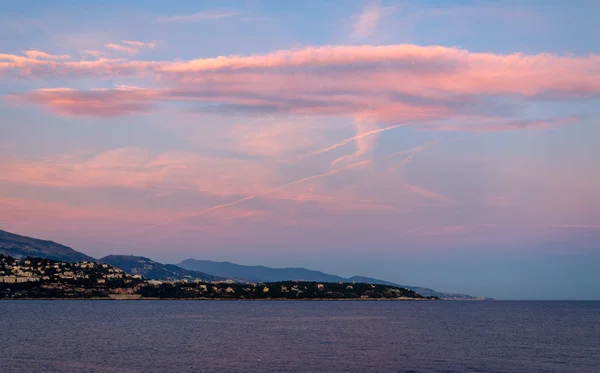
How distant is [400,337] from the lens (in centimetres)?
14200

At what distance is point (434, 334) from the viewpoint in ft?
504

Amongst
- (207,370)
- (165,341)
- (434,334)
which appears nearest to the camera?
(207,370)

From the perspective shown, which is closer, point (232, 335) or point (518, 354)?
point (518, 354)

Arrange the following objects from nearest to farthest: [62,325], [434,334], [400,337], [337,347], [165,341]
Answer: [337,347]
[165,341]
[400,337]
[434,334]
[62,325]

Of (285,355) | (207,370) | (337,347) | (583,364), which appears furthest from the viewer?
(337,347)

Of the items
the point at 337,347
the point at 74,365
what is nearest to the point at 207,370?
the point at 74,365

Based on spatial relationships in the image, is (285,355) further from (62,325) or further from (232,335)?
(62,325)

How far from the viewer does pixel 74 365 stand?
90.6m

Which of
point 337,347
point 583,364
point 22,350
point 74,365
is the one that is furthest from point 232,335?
point 583,364

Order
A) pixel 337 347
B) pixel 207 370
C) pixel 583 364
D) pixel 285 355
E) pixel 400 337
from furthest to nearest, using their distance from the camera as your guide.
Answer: pixel 400 337, pixel 337 347, pixel 285 355, pixel 583 364, pixel 207 370

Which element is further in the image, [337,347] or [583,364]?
[337,347]

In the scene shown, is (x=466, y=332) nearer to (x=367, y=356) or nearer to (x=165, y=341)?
(x=367, y=356)

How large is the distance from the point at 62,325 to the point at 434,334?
95.0 m

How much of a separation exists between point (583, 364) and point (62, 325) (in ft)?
418
